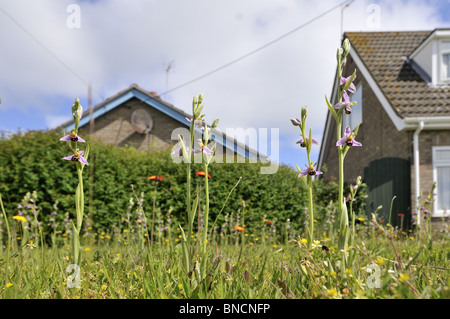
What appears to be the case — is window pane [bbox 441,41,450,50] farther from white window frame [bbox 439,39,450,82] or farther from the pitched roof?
the pitched roof

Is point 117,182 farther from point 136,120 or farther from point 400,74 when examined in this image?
point 400,74

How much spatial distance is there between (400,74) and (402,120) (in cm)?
229

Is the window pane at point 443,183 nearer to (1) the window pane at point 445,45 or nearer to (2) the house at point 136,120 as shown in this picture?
(1) the window pane at point 445,45

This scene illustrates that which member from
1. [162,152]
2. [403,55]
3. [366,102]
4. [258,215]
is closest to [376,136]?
[366,102]

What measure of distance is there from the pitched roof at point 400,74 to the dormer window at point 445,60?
0.55 m

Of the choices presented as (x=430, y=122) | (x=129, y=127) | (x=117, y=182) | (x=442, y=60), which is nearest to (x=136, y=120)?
(x=129, y=127)

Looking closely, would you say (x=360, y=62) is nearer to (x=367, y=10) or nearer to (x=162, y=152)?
(x=162, y=152)

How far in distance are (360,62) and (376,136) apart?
236 cm

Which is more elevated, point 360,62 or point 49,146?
point 360,62

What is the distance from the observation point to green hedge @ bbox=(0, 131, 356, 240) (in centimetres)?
609

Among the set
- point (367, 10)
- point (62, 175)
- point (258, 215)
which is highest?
point (367, 10)

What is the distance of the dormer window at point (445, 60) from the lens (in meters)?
9.38

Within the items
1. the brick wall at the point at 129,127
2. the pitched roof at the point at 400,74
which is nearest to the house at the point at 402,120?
the pitched roof at the point at 400,74
